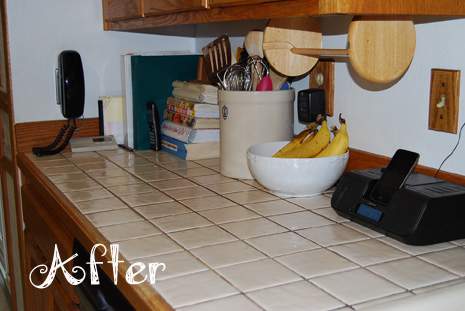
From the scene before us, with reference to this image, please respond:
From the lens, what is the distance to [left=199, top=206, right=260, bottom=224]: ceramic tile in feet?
3.98

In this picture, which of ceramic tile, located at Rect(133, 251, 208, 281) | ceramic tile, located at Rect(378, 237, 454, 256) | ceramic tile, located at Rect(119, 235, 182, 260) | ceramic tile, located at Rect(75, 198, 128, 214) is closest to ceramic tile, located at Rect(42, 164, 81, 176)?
ceramic tile, located at Rect(75, 198, 128, 214)

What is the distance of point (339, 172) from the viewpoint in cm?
137

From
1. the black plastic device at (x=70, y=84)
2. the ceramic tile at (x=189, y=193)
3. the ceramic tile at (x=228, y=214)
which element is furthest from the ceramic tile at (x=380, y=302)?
the black plastic device at (x=70, y=84)

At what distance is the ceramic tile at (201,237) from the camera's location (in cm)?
107

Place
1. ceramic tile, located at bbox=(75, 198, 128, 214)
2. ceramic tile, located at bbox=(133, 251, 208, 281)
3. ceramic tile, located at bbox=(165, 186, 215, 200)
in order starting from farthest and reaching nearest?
1. ceramic tile, located at bbox=(165, 186, 215, 200)
2. ceramic tile, located at bbox=(75, 198, 128, 214)
3. ceramic tile, located at bbox=(133, 251, 208, 281)

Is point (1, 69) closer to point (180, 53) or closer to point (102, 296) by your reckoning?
point (180, 53)

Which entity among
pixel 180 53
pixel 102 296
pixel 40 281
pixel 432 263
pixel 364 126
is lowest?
pixel 40 281

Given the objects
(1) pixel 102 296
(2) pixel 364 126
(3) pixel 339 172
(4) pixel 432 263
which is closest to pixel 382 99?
(2) pixel 364 126

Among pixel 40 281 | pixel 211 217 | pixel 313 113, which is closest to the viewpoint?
pixel 211 217

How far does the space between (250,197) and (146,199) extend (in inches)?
9.6

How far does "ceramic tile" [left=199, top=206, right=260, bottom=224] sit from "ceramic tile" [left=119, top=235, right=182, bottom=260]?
148 mm

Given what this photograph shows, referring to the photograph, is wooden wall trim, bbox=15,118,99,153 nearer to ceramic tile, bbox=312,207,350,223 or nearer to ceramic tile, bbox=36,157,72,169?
ceramic tile, bbox=36,157,72,169

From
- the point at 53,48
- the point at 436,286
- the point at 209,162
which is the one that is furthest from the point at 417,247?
the point at 53,48

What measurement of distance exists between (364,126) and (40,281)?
1069 millimetres
